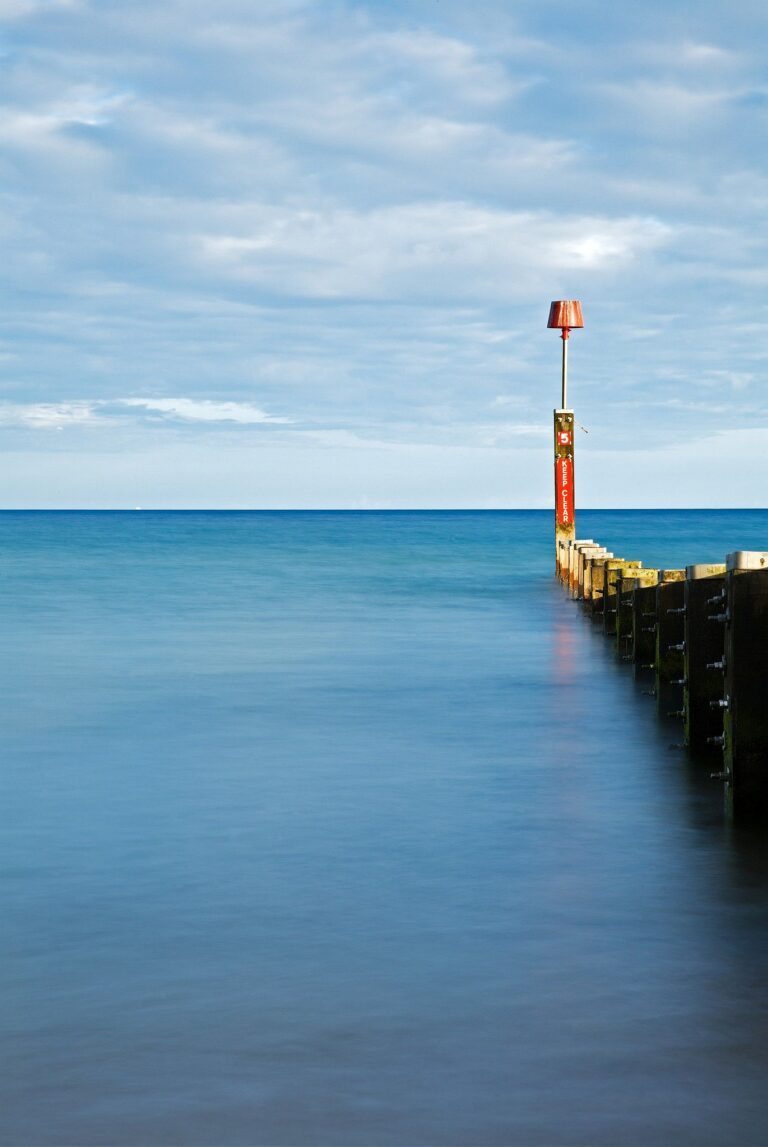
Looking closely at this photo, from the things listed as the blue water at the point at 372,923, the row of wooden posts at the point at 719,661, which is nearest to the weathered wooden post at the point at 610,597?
the row of wooden posts at the point at 719,661

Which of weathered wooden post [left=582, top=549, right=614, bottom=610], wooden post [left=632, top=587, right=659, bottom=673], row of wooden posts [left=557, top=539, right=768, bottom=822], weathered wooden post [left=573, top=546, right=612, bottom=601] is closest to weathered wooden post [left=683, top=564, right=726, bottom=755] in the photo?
row of wooden posts [left=557, top=539, right=768, bottom=822]

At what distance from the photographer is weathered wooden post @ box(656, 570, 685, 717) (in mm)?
12367

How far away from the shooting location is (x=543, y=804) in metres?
8.84

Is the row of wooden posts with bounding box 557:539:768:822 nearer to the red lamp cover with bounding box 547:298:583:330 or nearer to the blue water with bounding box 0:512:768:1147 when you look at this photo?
the blue water with bounding box 0:512:768:1147

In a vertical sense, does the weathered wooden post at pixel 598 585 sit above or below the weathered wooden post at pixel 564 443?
below

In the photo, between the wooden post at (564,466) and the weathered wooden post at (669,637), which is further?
the wooden post at (564,466)

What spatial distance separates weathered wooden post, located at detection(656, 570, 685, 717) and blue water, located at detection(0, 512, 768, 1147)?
28 centimetres

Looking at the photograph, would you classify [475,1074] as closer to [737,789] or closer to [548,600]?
[737,789]

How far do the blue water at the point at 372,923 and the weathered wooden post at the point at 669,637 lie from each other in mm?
277

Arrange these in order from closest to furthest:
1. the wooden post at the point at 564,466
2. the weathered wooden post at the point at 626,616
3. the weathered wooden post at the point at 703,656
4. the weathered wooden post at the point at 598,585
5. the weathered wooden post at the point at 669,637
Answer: the weathered wooden post at the point at 703,656 → the weathered wooden post at the point at 669,637 → the weathered wooden post at the point at 626,616 → the weathered wooden post at the point at 598,585 → the wooden post at the point at 564,466

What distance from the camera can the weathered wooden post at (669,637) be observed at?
40.6 ft

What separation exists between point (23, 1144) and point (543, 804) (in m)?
5.26

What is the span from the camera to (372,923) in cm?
606

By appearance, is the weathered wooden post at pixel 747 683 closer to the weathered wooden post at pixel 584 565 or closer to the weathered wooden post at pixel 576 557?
the weathered wooden post at pixel 584 565
